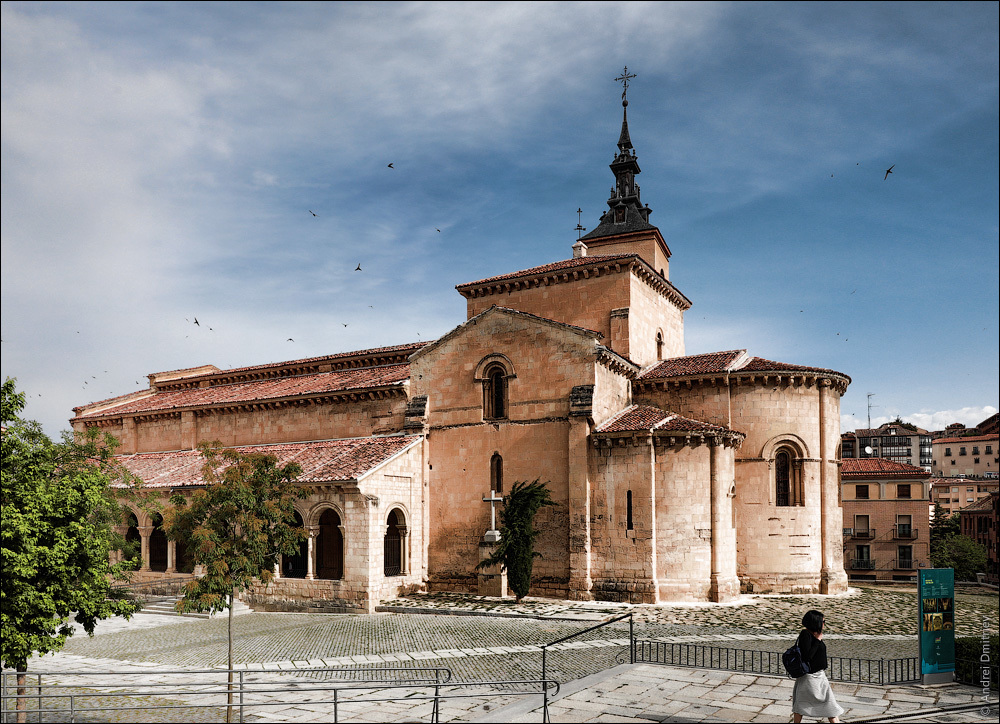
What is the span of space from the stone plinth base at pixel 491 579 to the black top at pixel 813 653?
16.6 m

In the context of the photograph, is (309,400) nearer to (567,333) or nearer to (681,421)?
(567,333)

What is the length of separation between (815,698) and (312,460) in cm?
2354

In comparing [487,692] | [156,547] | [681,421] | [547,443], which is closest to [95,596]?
[487,692]

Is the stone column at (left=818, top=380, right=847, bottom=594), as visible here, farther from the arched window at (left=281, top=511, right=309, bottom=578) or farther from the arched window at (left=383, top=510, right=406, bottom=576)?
the arched window at (left=281, top=511, right=309, bottom=578)

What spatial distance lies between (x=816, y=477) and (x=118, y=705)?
78.7ft

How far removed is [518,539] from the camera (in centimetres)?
2597

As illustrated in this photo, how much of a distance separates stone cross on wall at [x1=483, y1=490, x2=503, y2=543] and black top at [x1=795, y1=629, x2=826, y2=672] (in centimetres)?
1676

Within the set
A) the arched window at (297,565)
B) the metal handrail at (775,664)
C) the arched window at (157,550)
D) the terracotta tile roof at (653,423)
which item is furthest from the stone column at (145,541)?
the metal handrail at (775,664)

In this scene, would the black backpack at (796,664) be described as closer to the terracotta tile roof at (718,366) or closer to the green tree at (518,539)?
the green tree at (518,539)

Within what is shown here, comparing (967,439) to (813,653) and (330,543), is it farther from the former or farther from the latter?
(813,653)

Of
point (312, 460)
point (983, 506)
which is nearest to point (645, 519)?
point (312, 460)

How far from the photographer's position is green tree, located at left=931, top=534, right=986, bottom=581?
6562 cm

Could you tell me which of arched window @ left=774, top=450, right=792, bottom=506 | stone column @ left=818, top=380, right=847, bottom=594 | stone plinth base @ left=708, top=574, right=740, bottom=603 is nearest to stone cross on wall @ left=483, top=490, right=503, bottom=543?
stone plinth base @ left=708, top=574, right=740, bottom=603

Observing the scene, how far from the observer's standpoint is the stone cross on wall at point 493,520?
88.7 ft
